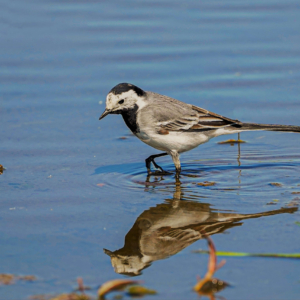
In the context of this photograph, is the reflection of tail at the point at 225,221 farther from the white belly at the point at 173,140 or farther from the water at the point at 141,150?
the white belly at the point at 173,140

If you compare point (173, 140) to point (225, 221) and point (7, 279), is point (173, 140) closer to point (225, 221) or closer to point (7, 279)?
point (225, 221)

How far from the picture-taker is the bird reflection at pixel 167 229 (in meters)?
5.39

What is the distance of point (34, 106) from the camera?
35.9 ft

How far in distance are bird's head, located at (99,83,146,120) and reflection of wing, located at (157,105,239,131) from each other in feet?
1.72

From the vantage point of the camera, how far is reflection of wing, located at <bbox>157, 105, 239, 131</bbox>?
8453mm

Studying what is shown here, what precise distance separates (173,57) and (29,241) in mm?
8270

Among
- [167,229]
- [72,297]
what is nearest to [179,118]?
[167,229]

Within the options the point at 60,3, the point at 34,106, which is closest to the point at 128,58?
the point at 34,106

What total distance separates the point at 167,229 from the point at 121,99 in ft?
9.06

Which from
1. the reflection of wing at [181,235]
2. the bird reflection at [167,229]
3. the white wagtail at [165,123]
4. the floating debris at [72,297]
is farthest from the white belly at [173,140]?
the floating debris at [72,297]

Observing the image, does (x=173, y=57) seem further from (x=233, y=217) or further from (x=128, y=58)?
(x=233, y=217)

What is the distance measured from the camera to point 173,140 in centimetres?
838

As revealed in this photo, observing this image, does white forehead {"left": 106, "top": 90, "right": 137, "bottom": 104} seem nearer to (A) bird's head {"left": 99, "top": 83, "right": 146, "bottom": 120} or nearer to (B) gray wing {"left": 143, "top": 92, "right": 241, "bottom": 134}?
(A) bird's head {"left": 99, "top": 83, "right": 146, "bottom": 120}

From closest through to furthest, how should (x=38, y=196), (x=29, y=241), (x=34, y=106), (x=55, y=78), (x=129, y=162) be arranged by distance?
(x=29, y=241) < (x=38, y=196) < (x=129, y=162) < (x=34, y=106) < (x=55, y=78)
